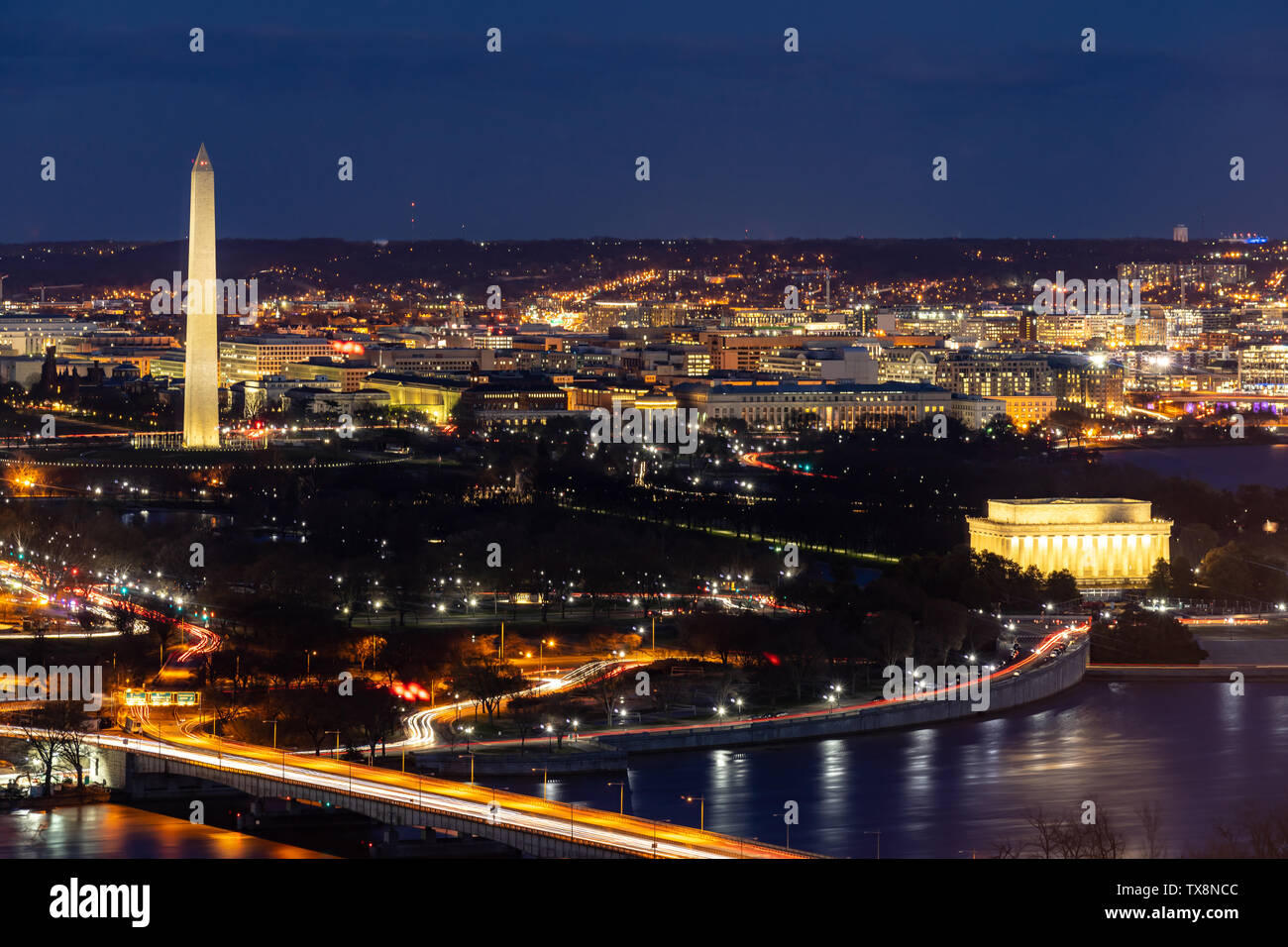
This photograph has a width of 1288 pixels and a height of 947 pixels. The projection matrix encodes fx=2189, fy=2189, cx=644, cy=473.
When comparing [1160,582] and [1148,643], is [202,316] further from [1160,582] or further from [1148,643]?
[1148,643]

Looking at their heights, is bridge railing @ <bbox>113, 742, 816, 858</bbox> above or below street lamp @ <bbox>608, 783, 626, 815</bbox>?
above

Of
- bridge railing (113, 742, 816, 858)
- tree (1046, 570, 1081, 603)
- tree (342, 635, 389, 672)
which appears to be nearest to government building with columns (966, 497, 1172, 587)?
tree (1046, 570, 1081, 603)

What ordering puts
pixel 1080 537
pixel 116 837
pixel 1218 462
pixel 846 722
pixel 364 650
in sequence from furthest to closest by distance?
pixel 1218 462
pixel 1080 537
pixel 364 650
pixel 846 722
pixel 116 837

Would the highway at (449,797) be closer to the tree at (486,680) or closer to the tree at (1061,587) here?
the tree at (486,680)

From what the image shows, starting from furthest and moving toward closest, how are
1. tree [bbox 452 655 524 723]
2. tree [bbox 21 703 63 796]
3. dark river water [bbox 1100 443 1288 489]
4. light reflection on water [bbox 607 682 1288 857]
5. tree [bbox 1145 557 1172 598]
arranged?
Answer: 1. dark river water [bbox 1100 443 1288 489]
2. tree [bbox 1145 557 1172 598]
3. tree [bbox 452 655 524 723]
4. tree [bbox 21 703 63 796]
5. light reflection on water [bbox 607 682 1288 857]

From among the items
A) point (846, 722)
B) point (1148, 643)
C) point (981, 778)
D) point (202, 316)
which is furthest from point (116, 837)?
point (202, 316)

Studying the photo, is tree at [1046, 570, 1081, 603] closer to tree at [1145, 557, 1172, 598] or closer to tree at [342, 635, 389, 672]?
tree at [1145, 557, 1172, 598]
